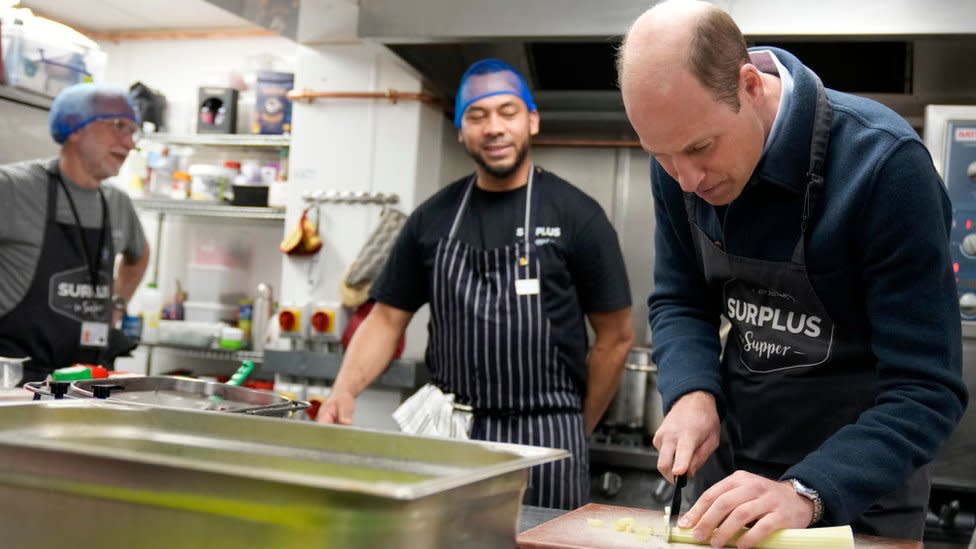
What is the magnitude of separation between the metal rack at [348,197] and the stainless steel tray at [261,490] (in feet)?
8.12

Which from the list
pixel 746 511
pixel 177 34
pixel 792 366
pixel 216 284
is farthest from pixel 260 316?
pixel 746 511

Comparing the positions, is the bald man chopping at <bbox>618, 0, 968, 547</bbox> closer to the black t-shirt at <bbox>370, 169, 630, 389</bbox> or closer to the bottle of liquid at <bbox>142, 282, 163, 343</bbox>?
the black t-shirt at <bbox>370, 169, 630, 389</bbox>

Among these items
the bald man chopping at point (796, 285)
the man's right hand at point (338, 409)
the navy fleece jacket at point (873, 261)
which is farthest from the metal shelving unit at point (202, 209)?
the navy fleece jacket at point (873, 261)

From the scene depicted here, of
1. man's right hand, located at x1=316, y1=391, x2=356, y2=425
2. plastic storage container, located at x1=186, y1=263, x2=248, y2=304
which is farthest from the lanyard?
plastic storage container, located at x1=186, y1=263, x2=248, y2=304

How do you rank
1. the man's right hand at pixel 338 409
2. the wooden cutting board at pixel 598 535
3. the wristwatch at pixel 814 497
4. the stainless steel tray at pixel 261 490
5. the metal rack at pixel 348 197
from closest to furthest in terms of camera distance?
the stainless steel tray at pixel 261 490
the wooden cutting board at pixel 598 535
the wristwatch at pixel 814 497
the man's right hand at pixel 338 409
the metal rack at pixel 348 197

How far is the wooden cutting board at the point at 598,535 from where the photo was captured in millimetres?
1025

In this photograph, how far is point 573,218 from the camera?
2.38m

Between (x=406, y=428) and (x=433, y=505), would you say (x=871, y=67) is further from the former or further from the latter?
(x=433, y=505)

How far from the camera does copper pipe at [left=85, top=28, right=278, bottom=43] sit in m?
4.75

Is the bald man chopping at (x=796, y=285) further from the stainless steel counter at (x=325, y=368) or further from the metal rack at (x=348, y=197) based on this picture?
the metal rack at (x=348, y=197)

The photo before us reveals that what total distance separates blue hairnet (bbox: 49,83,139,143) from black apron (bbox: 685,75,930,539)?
207 centimetres

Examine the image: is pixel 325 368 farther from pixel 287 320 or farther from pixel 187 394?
pixel 187 394

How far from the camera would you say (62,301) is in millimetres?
2795

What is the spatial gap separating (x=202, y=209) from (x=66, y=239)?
51.6 inches
